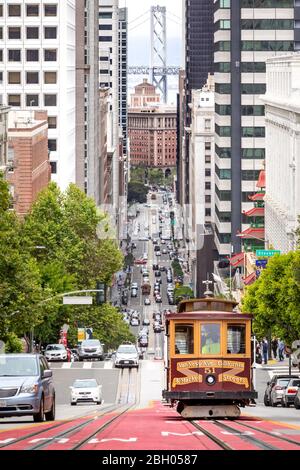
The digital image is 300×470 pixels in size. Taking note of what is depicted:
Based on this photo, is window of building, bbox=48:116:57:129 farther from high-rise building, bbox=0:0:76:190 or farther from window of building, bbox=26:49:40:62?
window of building, bbox=26:49:40:62

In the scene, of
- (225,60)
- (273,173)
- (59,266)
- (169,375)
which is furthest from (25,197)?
(169,375)

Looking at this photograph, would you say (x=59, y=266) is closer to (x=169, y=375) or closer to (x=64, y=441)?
(x=169, y=375)

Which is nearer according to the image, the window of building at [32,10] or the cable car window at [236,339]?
the cable car window at [236,339]

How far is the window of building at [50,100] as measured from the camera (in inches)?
6137

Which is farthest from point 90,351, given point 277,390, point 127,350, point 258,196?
point 258,196

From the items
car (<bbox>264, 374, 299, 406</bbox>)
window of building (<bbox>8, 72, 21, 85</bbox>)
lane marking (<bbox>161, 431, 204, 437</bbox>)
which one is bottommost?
car (<bbox>264, 374, 299, 406</bbox>)

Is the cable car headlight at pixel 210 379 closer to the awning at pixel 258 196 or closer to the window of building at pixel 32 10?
the window of building at pixel 32 10

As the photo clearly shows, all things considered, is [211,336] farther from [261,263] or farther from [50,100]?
[50,100]

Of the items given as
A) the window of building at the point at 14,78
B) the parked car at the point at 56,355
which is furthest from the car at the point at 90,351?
the window of building at the point at 14,78

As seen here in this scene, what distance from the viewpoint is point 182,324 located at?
135 ft

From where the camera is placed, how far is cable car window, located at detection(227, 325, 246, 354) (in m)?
40.6

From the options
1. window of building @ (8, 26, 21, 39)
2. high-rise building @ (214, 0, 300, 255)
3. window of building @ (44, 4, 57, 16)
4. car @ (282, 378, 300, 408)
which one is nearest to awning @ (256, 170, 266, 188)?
high-rise building @ (214, 0, 300, 255)

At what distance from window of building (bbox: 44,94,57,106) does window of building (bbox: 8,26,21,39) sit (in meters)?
6.18
